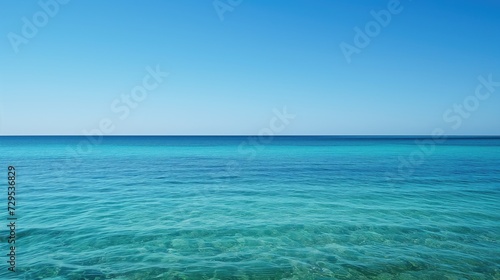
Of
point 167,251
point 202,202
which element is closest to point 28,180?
point 202,202

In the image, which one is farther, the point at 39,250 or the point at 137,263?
the point at 39,250

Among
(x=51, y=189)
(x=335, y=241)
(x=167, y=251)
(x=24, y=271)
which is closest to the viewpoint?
(x=24, y=271)

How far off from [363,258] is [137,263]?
8172mm

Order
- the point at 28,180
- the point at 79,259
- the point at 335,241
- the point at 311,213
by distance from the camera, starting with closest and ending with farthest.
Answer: the point at 79,259 → the point at 335,241 → the point at 311,213 → the point at 28,180

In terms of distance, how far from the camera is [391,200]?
63.2 feet

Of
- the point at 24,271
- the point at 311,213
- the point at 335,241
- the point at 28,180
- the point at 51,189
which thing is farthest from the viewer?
the point at 28,180

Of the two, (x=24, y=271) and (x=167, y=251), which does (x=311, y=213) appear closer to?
(x=167, y=251)

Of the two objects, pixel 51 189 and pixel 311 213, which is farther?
pixel 51 189

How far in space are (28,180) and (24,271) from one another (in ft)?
75.3

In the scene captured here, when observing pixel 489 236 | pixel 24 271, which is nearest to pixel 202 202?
pixel 24 271

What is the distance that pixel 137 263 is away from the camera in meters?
9.84

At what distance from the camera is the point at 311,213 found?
627 inches

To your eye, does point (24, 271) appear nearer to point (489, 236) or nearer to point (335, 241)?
point (335, 241)

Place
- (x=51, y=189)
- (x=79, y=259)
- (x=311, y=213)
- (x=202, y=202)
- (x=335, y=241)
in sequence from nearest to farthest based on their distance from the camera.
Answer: (x=79, y=259) < (x=335, y=241) < (x=311, y=213) < (x=202, y=202) < (x=51, y=189)
